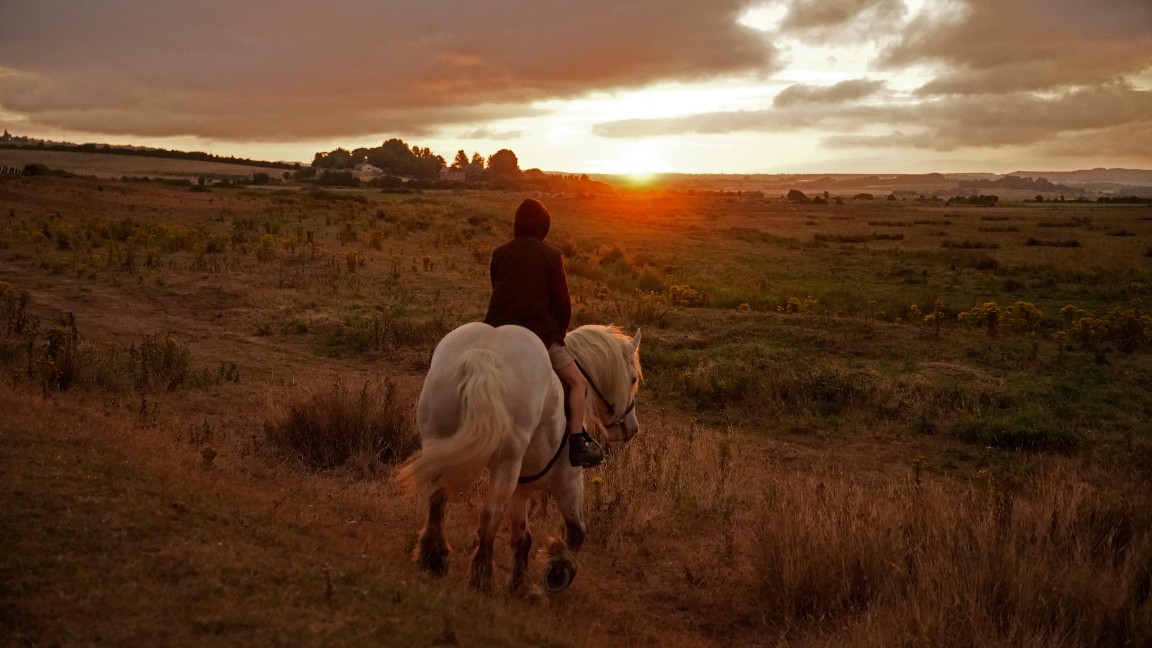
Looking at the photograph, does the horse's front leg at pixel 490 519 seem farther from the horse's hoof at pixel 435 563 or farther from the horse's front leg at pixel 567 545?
the horse's front leg at pixel 567 545

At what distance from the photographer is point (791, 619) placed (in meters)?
5.38

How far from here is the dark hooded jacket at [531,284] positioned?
5.53 meters

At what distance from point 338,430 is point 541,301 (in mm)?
3874

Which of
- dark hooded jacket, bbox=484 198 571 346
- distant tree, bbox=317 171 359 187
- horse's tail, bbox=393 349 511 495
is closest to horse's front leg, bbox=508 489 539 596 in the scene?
horse's tail, bbox=393 349 511 495

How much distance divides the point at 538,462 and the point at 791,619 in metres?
2.09

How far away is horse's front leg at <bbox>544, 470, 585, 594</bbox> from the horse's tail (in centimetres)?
92

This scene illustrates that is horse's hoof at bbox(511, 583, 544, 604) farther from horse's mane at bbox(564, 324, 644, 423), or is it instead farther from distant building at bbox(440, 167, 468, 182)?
distant building at bbox(440, 167, 468, 182)

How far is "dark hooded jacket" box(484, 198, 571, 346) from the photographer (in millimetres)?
5531

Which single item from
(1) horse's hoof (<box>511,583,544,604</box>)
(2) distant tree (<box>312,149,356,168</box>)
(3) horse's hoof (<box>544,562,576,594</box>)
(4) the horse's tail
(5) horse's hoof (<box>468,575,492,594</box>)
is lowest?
(1) horse's hoof (<box>511,583,544,604</box>)

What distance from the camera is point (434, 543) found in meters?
5.18

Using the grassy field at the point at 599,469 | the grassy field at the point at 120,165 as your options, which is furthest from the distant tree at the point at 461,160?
the grassy field at the point at 599,469

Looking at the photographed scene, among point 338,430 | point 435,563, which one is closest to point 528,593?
point 435,563

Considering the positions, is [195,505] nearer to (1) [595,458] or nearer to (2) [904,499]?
(1) [595,458]

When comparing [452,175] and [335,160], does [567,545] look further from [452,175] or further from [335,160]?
[335,160]
